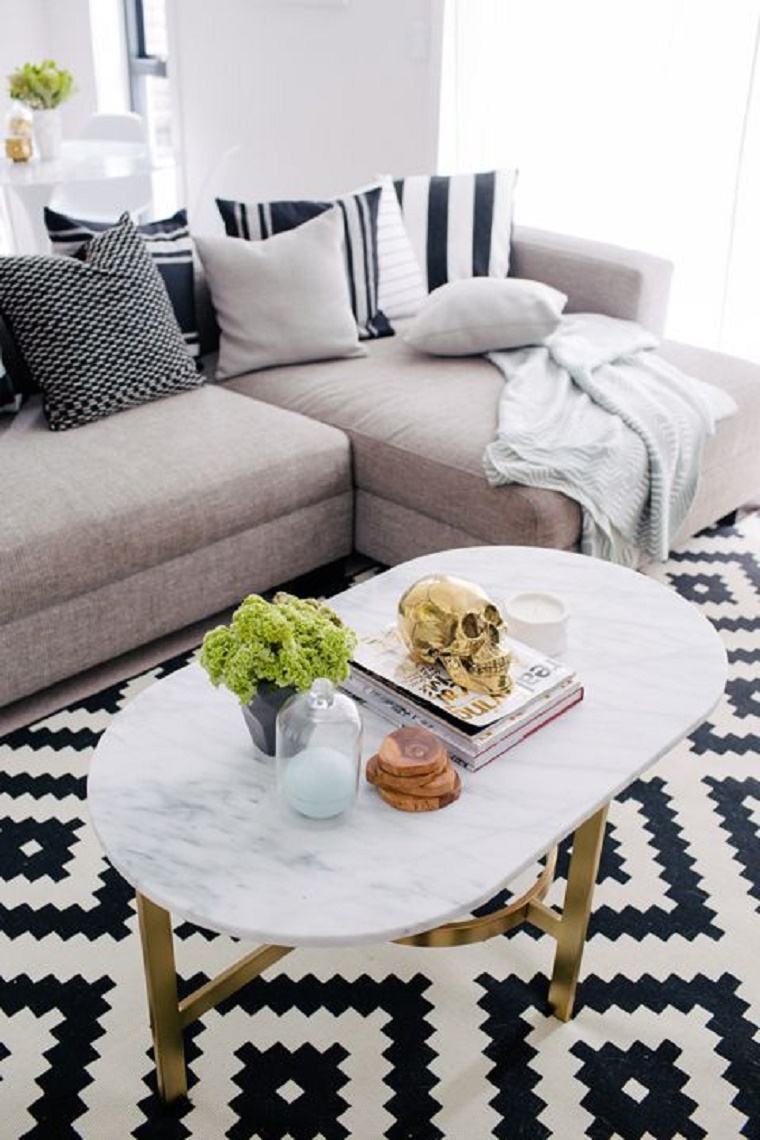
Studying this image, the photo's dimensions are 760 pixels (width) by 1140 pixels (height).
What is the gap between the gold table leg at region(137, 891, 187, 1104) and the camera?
1244mm

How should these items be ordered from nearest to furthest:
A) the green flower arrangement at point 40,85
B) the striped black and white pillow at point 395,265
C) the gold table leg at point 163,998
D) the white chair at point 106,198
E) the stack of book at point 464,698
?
the gold table leg at point 163,998 < the stack of book at point 464,698 < the striped black and white pillow at point 395,265 < the green flower arrangement at point 40,85 < the white chair at point 106,198

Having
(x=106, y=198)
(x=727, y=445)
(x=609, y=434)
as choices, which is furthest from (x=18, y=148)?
(x=727, y=445)

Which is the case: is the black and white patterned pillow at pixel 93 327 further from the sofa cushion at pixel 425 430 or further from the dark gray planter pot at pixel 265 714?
the dark gray planter pot at pixel 265 714

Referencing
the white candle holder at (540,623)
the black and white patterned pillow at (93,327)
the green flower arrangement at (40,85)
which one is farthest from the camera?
the green flower arrangement at (40,85)

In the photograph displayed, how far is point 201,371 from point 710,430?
128 centimetres

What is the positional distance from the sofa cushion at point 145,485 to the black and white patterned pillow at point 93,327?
58 millimetres

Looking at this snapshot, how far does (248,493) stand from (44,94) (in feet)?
6.79

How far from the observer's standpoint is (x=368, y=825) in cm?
125

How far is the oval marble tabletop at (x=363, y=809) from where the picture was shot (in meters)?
1.14

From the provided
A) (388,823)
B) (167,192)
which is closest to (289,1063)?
(388,823)

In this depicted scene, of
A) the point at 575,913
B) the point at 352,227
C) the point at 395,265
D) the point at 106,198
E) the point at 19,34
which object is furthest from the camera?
the point at 19,34

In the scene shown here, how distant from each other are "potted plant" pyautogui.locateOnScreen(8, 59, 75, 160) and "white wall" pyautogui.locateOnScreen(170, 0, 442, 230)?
47.1 inches

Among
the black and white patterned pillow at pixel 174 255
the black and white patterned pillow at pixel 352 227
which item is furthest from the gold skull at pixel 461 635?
the black and white patterned pillow at pixel 352 227

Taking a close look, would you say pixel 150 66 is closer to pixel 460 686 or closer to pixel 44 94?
pixel 44 94
